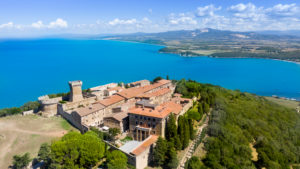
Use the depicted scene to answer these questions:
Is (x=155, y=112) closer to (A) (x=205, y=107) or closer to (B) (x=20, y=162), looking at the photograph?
(A) (x=205, y=107)

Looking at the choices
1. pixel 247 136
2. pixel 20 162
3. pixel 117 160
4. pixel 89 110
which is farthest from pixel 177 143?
pixel 20 162

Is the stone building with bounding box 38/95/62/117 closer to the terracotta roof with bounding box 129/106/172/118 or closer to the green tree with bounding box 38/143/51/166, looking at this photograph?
the green tree with bounding box 38/143/51/166

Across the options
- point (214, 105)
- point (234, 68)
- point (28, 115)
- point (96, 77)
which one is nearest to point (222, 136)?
point (214, 105)

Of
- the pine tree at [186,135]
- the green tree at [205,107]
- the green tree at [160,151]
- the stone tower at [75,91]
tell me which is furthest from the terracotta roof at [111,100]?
the green tree at [205,107]

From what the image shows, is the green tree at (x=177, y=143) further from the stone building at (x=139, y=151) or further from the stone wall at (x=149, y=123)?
the stone building at (x=139, y=151)

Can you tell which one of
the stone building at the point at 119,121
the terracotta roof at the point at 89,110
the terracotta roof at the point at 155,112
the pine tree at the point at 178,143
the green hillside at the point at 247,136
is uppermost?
the terracotta roof at the point at 155,112

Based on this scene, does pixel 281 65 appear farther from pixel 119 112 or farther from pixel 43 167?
pixel 43 167
